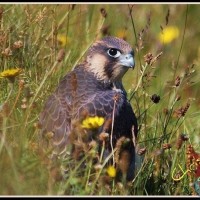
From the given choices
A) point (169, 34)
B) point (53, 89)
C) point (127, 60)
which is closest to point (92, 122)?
point (127, 60)

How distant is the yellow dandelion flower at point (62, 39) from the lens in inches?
265

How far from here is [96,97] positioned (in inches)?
236

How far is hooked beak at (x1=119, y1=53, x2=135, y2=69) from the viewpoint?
6164 millimetres

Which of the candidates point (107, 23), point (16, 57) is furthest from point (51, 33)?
point (107, 23)

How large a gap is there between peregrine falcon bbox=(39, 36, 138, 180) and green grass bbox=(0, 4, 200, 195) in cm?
10

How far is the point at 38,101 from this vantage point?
6246 mm

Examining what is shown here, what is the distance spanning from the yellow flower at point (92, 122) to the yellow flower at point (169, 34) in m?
1.58

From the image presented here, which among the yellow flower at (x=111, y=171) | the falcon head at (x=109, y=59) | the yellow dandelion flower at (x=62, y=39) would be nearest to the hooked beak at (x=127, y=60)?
the falcon head at (x=109, y=59)

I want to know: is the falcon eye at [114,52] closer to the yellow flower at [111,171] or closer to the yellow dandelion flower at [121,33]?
the yellow dandelion flower at [121,33]

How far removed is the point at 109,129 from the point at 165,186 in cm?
52

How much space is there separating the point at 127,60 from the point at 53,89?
535 millimetres

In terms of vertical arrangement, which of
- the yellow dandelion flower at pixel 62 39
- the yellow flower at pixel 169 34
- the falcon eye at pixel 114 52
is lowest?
the falcon eye at pixel 114 52

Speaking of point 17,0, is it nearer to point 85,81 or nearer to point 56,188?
point 85,81

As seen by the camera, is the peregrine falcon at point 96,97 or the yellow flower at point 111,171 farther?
the peregrine falcon at point 96,97
